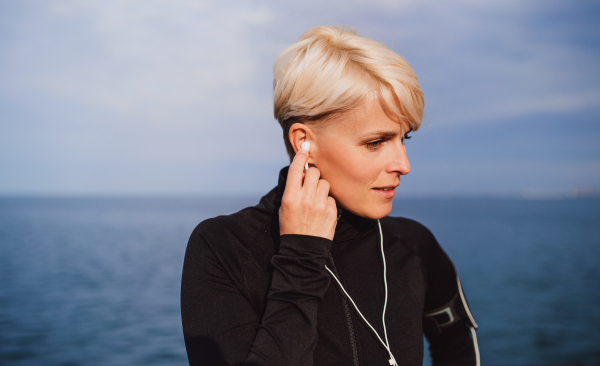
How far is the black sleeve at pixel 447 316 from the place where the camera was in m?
1.87

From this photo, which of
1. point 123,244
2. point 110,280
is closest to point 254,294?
point 110,280

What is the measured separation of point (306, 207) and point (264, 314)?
39cm

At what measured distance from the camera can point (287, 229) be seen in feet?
4.23

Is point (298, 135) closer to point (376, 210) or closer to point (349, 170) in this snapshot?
point (349, 170)

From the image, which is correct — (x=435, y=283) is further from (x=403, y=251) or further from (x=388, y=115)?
(x=388, y=115)

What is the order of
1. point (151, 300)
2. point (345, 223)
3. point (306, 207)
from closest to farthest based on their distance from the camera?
point (306, 207), point (345, 223), point (151, 300)

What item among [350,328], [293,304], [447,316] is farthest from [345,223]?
[447,316]

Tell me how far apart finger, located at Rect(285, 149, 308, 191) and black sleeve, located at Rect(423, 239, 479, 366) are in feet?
2.96

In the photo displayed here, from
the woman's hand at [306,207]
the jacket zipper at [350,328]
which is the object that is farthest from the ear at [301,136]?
the jacket zipper at [350,328]

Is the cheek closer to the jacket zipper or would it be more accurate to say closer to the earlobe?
the earlobe

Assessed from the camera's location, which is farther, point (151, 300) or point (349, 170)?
point (151, 300)

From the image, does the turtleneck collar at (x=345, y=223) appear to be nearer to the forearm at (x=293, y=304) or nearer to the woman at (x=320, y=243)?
the woman at (x=320, y=243)

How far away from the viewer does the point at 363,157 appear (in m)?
1.40

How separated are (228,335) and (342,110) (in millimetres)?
880
